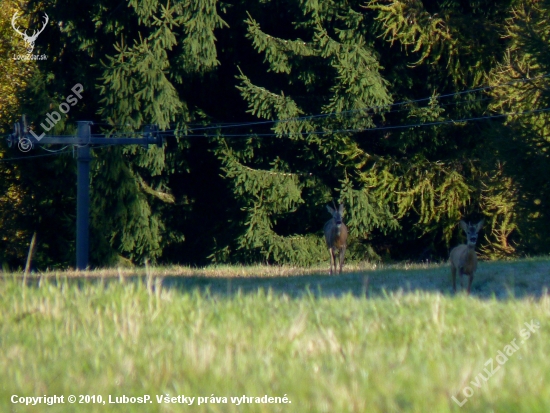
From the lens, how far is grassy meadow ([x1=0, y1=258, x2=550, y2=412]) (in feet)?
14.4

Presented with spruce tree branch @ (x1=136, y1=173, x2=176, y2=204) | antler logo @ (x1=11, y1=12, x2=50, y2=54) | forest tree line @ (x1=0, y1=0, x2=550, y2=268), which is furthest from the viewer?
antler logo @ (x1=11, y1=12, x2=50, y2=54)

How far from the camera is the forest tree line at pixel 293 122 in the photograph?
27.0 metres

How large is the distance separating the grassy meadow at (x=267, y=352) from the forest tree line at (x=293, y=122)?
1974cm

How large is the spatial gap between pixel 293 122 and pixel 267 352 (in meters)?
22.4

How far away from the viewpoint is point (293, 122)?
27281mm

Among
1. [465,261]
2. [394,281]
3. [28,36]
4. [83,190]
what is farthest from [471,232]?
[28,36]

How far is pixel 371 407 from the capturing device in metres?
4.20

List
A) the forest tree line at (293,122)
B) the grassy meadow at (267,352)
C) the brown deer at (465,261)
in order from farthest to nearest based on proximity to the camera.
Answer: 1. the forest tree line at (293,122)
2. the brown deer at (465,261)
3. the grassy meadow at (267,352)

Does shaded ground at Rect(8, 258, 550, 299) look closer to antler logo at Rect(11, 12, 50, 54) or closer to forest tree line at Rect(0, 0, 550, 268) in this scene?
forest tree line at Rect(0, 0, 550, 268)

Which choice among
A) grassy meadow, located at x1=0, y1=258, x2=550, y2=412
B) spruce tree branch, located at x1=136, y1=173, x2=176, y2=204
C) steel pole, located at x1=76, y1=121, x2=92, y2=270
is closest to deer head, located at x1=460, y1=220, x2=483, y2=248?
grassy meadow, located at x1=0, y1=258, x2=550, y2=412

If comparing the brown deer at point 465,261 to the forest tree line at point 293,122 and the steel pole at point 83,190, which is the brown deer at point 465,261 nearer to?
the steel pole at point 83,190

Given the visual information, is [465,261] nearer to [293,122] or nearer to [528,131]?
[528,131]

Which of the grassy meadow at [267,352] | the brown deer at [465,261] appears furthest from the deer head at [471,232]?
the grassy meadow at [267,352]

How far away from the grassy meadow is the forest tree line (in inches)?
777
